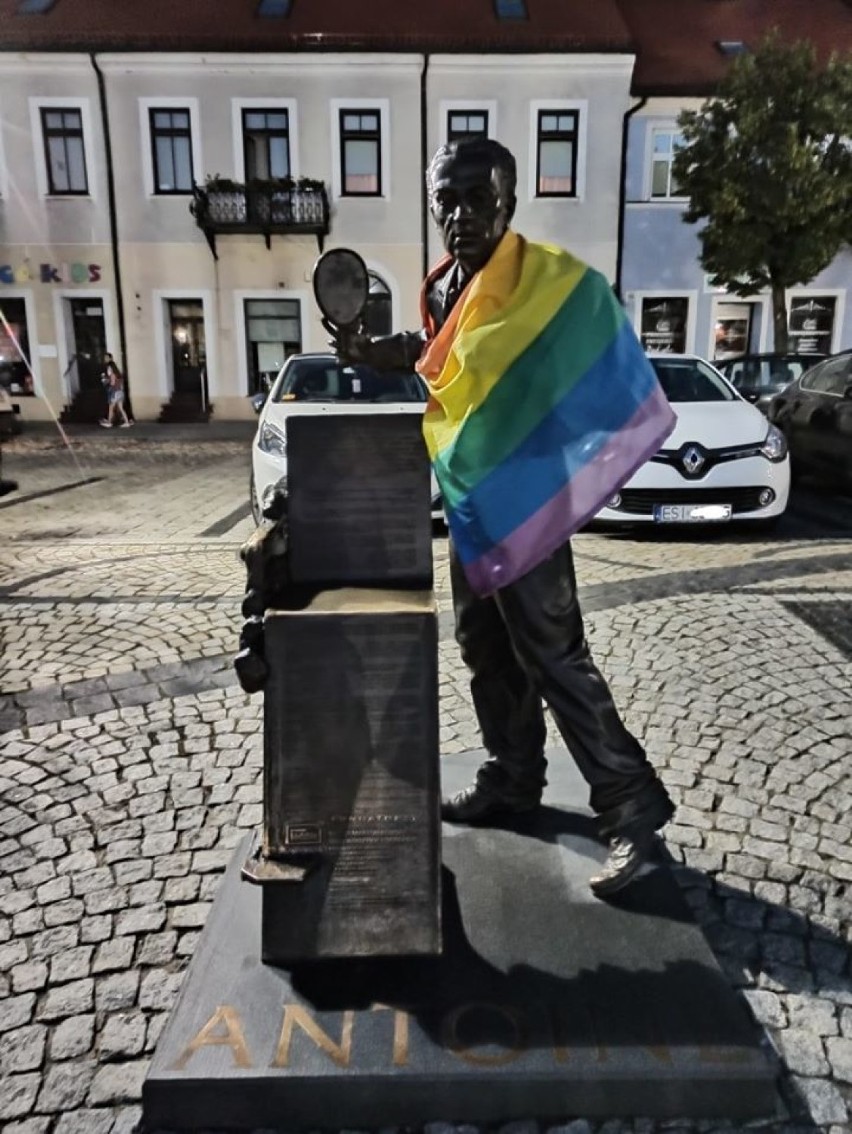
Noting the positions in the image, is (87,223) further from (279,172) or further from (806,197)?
(806,197)

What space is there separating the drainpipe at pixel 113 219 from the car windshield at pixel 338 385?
50.5 ft

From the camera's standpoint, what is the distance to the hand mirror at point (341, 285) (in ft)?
6.72

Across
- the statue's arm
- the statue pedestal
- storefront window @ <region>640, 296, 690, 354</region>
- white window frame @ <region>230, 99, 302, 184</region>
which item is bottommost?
the statue pedestal

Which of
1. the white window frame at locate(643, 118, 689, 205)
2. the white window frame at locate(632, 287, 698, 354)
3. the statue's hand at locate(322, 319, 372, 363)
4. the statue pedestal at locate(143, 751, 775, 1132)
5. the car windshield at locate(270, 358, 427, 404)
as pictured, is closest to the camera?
the statue pedestal at locate(143, 751, 775, 1132)

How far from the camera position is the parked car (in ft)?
24.3

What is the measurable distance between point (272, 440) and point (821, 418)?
5556mm

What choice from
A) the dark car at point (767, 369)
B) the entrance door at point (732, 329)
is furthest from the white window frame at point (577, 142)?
the dark car at point (767, 369)

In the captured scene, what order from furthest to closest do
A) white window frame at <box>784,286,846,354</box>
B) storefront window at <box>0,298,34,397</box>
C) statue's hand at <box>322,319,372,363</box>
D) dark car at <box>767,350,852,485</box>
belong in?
1. white window frame at <box>784,286,846,354</box>
2. storefront window at <box>0,298,34,397</box>
3. dark car at <box>767,350,852,485</box>
4. statue's hand at <box>322,319,372,363</box>

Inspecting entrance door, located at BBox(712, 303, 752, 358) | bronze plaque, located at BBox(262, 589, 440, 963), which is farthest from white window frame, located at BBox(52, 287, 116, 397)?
bronze plaque, located at BBox(262, 589, 440, 963)

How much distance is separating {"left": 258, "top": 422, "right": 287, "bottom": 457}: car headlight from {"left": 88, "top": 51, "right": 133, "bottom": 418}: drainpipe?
16.3m

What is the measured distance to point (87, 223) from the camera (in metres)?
21.6

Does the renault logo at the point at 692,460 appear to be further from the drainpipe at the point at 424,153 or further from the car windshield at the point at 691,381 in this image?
the drainpipe at the point at 424,153

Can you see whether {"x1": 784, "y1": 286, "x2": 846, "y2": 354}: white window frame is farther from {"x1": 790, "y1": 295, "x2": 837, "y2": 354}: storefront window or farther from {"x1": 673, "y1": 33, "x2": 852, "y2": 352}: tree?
{"x1": 673, "y1": 33, "x2": 852, "y2": 352}: tree

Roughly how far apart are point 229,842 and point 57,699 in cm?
157
